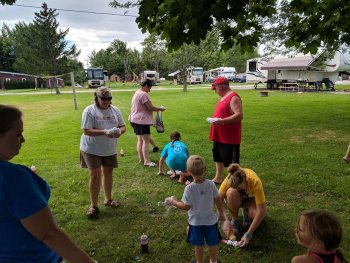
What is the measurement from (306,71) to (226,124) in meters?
30.8

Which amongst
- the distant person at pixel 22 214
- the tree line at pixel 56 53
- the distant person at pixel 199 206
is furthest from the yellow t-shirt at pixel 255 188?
the tree line at pixel 56 53

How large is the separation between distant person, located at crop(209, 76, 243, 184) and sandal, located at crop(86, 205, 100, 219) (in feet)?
6.96

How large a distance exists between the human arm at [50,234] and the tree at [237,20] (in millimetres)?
2820

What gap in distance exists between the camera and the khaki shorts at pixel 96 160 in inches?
187

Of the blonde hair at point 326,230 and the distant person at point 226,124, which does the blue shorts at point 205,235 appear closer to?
the blonde hair at point 326,230

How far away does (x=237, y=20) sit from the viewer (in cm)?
475

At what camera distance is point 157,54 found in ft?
140

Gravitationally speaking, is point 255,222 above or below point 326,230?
below

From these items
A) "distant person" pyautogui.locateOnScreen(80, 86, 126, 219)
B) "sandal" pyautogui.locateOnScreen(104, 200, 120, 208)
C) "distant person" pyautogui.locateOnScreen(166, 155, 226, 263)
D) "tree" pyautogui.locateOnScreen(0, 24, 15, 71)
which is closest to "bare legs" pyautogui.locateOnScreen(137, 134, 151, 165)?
"sandal" pyautogui.locateOnScreen(104, 200, 120, 208)

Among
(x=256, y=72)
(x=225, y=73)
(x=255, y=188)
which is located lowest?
(x=255, y=188)

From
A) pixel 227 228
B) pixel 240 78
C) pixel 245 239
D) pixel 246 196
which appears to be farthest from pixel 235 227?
pixel 240 78

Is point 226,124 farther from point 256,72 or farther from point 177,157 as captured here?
point 256,72

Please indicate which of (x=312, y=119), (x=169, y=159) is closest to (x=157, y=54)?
(x=312, y=119)

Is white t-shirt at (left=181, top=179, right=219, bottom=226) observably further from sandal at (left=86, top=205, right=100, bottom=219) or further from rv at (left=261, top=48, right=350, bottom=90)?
rv at (left=261, top=48, right=350, bottom=90)
